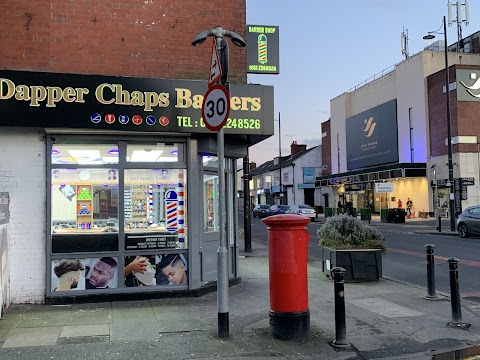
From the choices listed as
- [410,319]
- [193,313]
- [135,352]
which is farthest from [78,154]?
[410,319]

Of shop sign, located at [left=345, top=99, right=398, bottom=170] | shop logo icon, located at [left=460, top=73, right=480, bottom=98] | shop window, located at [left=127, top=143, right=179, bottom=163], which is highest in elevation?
shop logo icon, located at [left=460, top=73, right=480, bottom=98]

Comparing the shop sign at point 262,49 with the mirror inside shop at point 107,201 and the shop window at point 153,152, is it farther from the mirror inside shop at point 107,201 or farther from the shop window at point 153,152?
the mirror inside shop at point 107,201

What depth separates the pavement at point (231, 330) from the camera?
5582 mm

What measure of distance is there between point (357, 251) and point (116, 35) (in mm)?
6589

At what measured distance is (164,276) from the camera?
8539 mm

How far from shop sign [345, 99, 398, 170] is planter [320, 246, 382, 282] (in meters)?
36.5

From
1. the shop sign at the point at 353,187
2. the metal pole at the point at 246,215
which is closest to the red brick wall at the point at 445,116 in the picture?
the shop sign at the point at 353,187

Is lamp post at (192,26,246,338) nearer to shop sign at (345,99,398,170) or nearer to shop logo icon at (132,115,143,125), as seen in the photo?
shop logo icon at (132,115,143,125)

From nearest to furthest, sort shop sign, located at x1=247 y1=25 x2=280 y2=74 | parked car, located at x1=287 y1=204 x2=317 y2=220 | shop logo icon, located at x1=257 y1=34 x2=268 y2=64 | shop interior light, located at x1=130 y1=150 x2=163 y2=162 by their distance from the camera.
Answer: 1. shop interior light, located at x1=130 y1=150 x2=163 y2=162
2. shop sign, located at x1=247 y1=25 x2=280 y2=74
3. shop logo icon, located at x1=257 y1=34 x2=268 y2=64
4. parked car, located at x1=287 y1=204 x2=317 y2=220

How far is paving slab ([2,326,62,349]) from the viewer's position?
585 centimetres

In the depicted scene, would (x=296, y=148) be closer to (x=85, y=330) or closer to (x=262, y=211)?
(x=262, y=211)

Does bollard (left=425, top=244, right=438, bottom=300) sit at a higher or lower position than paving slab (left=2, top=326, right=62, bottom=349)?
higher

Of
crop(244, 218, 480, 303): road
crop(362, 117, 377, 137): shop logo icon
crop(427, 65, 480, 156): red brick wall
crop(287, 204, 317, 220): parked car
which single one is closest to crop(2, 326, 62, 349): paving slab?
crop(244, 218, 480, 303): road

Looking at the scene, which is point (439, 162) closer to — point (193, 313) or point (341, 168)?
point (341, 168)
